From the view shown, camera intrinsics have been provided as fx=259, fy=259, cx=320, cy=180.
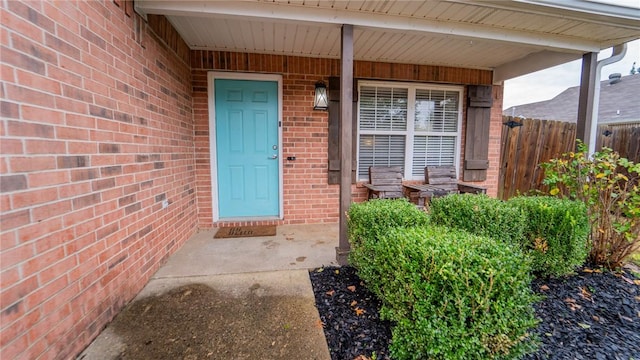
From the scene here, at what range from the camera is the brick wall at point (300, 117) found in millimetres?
3418

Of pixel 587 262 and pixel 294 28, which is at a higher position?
pixel 294 28

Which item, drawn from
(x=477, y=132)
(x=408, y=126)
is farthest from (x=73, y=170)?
(x=477, y=132)

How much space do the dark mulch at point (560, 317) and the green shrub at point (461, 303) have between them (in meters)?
0.24

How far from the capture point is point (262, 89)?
139 inches

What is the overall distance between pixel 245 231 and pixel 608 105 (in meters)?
11.2

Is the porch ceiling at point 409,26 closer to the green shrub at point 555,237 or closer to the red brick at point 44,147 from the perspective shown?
the red brick at point 44,147

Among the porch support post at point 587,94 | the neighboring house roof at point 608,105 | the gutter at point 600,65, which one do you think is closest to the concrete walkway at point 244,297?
the porch support post at point 587,94

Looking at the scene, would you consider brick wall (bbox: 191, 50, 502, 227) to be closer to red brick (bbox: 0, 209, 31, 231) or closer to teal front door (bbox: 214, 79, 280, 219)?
teal front door (bbox: 214, 79, 280, 219)

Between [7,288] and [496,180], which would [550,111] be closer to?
[496,180]

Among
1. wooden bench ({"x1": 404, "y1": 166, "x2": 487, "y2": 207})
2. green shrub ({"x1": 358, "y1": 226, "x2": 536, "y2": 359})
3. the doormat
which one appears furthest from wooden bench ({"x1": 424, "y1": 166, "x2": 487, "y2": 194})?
green shrub ({"x1": 358, "y1": 226, "x2": 536, "y2": 359})

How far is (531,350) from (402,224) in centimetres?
94

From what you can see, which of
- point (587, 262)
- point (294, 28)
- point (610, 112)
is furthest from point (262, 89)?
point (610, 112)

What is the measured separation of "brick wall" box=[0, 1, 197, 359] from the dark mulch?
4.57 feet

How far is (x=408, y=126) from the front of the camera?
4047mm
